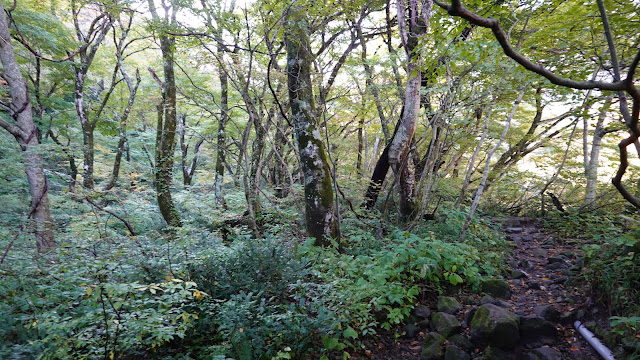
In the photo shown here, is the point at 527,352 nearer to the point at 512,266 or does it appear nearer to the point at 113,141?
the point at 512,266

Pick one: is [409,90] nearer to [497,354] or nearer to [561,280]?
[561,280]

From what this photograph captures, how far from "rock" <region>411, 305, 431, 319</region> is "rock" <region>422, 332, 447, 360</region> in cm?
48

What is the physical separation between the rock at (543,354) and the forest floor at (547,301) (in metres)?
0.12

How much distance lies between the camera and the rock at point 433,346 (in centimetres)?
354

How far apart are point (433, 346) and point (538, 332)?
1.26 m

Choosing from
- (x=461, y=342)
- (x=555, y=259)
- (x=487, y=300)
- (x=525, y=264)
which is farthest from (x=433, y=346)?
(x=555, y=259)

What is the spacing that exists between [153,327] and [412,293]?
10.8ft

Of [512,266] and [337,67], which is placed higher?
[337,67]

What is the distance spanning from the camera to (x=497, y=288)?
15.7 feet

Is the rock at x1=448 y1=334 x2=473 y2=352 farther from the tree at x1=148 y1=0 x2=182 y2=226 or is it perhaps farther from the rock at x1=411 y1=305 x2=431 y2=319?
the tree at x1=148 y1=0 x2=182 y2=226

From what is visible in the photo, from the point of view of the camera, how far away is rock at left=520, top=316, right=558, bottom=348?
357 cm

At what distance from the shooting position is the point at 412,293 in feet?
14.2

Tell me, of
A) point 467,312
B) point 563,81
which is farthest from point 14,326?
point 467,312

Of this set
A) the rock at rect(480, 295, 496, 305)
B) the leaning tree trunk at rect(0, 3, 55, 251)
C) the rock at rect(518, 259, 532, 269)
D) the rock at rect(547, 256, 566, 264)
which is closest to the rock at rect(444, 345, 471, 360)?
the rock at rect(480, 295, 496, 305)
